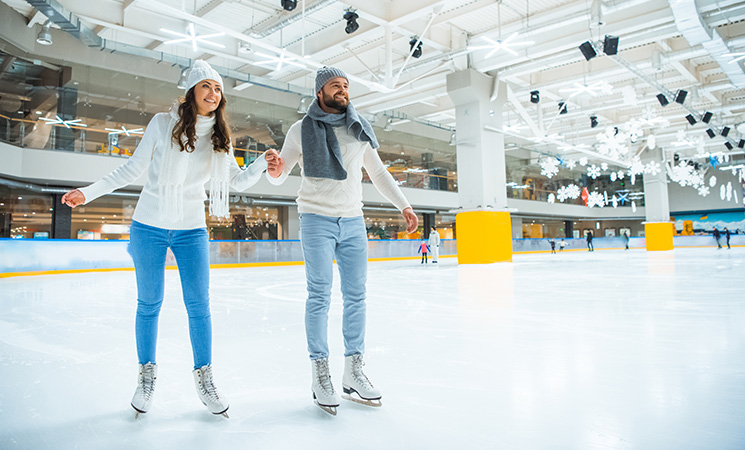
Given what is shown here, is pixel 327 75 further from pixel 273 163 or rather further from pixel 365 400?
pixel 365 400

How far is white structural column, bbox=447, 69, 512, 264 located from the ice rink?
9230 millimetres

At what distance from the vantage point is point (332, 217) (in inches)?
71.5

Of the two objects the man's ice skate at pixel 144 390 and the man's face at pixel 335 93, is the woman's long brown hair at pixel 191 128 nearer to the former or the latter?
the man's face at pixel 335 93

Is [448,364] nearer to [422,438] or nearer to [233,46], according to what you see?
[422,438]

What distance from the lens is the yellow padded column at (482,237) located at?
13.1 m

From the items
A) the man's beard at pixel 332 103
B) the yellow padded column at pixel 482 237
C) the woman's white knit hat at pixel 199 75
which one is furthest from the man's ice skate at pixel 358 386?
the yellow padded column at pixel 482 237

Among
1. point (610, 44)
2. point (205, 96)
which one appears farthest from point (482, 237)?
point (205, 96)

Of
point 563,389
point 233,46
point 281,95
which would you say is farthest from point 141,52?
point 563,389

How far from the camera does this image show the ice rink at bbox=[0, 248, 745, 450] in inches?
55.8

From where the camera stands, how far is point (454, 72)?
44.7ft

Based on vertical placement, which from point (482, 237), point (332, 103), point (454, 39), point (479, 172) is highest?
point (454, 39)

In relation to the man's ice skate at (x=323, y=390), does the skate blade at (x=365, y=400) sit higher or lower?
lower

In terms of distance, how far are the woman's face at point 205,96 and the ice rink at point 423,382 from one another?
1159 mm

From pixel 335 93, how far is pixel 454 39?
1187 centimetres
